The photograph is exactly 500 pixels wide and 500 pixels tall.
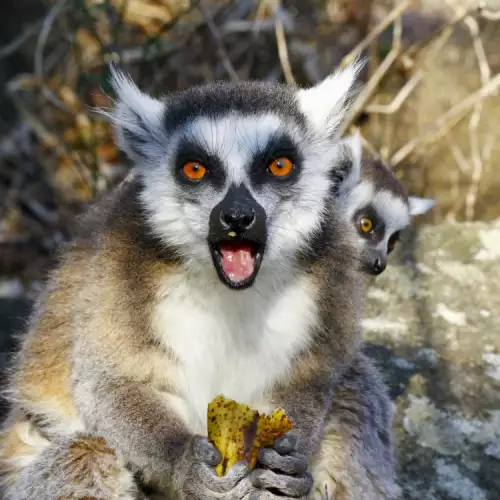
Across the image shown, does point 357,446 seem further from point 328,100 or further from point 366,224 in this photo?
point 366,224

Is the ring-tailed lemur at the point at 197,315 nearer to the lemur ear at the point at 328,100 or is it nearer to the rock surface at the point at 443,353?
the lemur ear at the point at 328,100

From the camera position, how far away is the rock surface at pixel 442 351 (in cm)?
392

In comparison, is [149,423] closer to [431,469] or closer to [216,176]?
[216,176]

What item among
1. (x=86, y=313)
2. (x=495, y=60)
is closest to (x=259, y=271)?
(x=86, y=313)

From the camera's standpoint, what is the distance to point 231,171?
302 cm

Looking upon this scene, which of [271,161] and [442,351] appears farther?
[442,351]

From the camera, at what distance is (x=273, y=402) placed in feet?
10.2

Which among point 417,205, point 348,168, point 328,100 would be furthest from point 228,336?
point 417,205

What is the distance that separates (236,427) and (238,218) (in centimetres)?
76

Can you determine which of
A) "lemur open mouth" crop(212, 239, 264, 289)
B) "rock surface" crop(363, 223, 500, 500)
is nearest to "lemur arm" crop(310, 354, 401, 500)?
"rock surface" crop(363, 223, 500, 500)

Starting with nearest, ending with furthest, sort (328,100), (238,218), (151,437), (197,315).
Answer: (238,218) < (151,437) < (197,315) < (328,100)

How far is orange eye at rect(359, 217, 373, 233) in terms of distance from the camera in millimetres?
4758

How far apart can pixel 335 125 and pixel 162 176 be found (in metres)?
0.85

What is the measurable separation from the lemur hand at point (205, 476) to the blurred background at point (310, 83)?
204 centimetres
